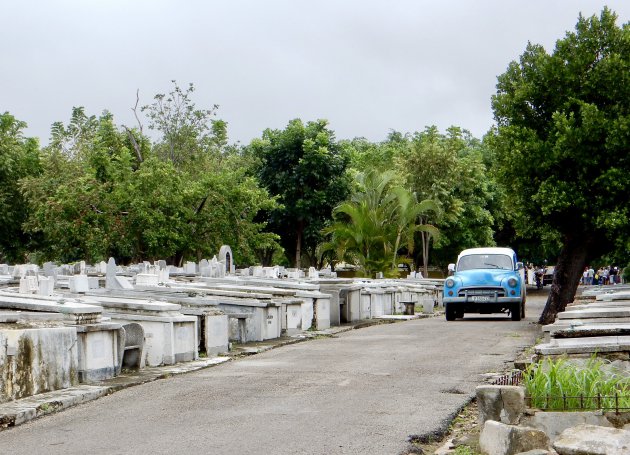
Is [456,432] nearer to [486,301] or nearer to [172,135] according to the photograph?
[486,301]

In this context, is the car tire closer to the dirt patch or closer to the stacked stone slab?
the stacked stone slab

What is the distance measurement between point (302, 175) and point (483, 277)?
71.6 ft

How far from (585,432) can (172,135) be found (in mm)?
42107

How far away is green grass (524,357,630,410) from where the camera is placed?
7273 millimetres

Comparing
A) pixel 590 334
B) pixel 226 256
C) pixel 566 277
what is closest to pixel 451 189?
pixel 226 256

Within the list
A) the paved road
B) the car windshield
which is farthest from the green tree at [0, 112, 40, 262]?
the paved road

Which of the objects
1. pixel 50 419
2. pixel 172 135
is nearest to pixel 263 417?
pixel 50 419

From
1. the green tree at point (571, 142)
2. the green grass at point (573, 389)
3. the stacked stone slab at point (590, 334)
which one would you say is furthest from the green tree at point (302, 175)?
the green grass at point (573, 389)

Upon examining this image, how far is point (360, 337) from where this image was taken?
61.7 ft

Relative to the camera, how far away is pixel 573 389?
7.46m

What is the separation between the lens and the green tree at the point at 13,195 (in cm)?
4338

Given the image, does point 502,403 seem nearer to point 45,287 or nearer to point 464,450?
point 464,450

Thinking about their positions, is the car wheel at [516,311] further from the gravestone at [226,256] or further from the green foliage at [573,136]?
the gravestone at [226,256]

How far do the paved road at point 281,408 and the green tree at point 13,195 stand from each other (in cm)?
3151
